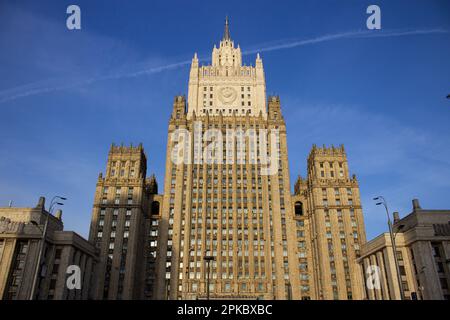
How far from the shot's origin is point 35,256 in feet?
235

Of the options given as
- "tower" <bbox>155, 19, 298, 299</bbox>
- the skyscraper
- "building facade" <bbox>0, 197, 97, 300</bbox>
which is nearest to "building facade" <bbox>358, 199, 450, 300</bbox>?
the skyscraper

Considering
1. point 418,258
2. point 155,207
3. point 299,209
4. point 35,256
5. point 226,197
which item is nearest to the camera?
point 418,258

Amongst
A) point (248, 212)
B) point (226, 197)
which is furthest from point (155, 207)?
point (248, 212)

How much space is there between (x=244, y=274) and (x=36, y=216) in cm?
5114

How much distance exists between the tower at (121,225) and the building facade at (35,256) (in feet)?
27.8

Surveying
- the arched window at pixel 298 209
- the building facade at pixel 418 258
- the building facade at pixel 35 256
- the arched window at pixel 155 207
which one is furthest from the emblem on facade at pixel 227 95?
the building facade at pixel 418 258

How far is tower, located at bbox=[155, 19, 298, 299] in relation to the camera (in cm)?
9369

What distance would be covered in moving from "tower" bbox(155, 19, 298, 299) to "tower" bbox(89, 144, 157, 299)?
20.9 ft

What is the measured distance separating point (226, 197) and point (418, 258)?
2017 inches

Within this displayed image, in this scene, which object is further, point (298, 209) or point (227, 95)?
point (227, 95)

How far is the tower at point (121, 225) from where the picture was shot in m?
92.4

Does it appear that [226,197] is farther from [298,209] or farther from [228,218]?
[298,209]

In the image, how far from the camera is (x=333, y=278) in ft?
305
